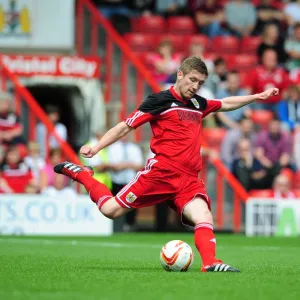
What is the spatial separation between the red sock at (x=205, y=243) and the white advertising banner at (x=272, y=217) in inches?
334

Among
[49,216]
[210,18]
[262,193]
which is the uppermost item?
[210,18]

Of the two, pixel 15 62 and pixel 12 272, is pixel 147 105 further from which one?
pixel 15 62

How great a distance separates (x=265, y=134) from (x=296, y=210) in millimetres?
1949

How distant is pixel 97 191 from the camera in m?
9.30

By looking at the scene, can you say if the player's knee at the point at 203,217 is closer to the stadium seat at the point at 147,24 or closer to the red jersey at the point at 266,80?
the red jersey at the point at 266,80

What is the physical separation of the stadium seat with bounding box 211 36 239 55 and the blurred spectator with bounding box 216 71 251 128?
2.55 m

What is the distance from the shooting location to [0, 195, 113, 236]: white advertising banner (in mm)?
15828

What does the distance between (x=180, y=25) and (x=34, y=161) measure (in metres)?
6.27

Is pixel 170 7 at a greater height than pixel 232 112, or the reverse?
pixel 170 7

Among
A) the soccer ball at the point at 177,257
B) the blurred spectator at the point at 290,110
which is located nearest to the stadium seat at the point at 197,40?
the blurred spectator at the point at 290,110

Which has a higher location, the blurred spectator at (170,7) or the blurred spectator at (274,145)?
the blurred spectator at (170,7)

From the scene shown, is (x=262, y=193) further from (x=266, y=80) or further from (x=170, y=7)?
(x=170, y=7)

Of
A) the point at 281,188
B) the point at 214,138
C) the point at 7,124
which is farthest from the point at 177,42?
the point at 7,124

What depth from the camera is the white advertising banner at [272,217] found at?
1698cm
